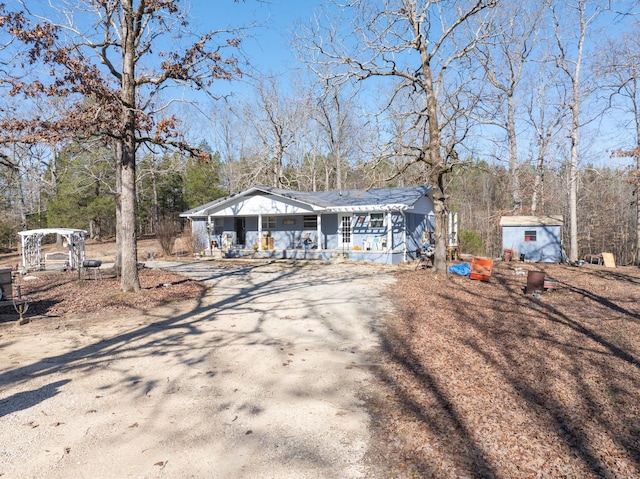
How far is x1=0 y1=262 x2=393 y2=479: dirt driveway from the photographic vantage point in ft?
10.8

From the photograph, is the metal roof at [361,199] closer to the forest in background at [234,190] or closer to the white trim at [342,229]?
the white trim at [342,229]

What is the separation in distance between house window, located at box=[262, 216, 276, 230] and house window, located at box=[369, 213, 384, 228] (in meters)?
6.00

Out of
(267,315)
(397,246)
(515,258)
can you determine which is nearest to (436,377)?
(267,315)

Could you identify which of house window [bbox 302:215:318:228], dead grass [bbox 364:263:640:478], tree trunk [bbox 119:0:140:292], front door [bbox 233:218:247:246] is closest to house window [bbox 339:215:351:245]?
house window [bbox 302:215:318:228]

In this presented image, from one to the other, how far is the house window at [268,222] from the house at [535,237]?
40.2 ft

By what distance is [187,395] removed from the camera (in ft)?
15.1

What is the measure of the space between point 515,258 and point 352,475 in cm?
1996

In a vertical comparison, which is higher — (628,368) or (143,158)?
(143,158)

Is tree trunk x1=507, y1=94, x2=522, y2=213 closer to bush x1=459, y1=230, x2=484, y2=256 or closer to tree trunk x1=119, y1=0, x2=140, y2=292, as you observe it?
bush x1=459, y1=230, x2=484, y2=256

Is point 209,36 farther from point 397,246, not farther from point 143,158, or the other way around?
point 143,158

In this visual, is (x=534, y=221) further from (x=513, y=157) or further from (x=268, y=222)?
(x=268, y=222)

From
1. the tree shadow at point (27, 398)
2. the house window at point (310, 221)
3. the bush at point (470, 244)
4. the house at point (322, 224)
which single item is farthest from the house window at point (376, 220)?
the tree shadow at point (27, 398)

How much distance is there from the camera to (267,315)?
28.4 feet

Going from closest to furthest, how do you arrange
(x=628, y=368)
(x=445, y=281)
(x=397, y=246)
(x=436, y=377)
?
(x=436, y=377)
(x=628, y=368)
(x=445, y=281)
(x=397, y=246)
